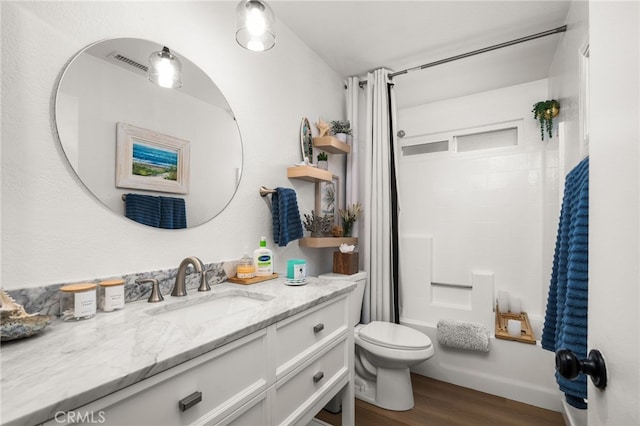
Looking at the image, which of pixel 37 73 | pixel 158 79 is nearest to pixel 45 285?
pixel 37 73

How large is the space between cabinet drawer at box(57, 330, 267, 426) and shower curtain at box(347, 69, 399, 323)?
1.52 metres

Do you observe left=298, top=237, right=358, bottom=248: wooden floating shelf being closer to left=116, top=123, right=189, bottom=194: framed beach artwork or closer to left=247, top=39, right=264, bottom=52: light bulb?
left=116, top=123, right=189, bottom=194: framed beach artwork

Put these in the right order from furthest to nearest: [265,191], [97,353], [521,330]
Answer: [521,330]
[265,191]
[97,353]

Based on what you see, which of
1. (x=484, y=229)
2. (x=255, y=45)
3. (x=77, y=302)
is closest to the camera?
(x=77, y=302)

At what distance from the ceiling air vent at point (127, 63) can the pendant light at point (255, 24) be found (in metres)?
0.45

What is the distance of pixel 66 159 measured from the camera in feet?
3.38

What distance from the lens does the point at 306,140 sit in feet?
7.38

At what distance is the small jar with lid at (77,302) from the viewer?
949mm

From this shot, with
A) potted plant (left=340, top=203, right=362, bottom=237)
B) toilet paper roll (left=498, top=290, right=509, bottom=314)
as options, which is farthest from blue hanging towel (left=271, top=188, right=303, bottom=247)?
toilet paper roll (left=498, top=290, right=509, bottom=314)

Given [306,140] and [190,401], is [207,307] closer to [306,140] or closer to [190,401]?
[190,401]

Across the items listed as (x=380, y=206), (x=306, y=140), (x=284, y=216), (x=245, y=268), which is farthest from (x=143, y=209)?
(x=380, y=206)

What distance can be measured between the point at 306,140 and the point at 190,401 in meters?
1.80

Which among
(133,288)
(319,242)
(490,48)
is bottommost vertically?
(133,288)

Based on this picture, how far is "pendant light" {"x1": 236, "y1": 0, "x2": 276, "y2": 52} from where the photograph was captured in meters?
1.35
